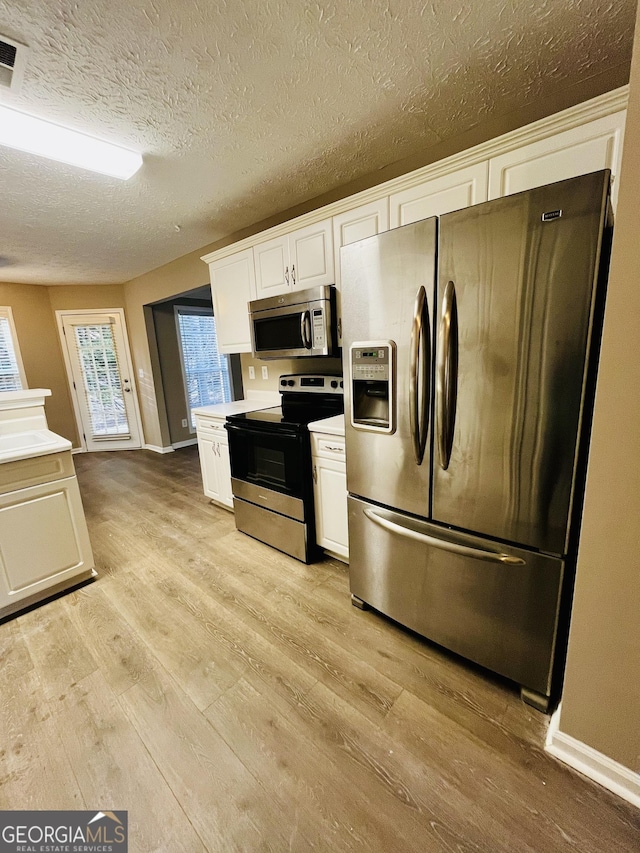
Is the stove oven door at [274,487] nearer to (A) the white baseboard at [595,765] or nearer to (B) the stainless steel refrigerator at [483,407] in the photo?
(B) the stainless steel refrigerator at [483,407]

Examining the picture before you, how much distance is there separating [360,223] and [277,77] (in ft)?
2.65

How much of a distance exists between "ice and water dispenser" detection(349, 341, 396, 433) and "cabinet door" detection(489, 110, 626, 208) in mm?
958

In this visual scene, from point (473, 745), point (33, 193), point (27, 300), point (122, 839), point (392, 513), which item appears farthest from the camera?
point (27, 300)

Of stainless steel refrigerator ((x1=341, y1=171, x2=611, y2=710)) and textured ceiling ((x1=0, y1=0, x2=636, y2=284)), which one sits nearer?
stainless steel refrigerator ((x1=341, y1=171, x2=611, y2=710))

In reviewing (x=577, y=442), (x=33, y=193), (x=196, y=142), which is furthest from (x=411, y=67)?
(x=33, y=193)

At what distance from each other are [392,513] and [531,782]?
3.16ft

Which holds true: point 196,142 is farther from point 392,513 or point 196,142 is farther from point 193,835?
point 193,835

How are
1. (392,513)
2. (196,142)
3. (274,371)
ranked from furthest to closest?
(274,371), (196,142), (392,513)

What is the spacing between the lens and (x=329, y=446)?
2127mm

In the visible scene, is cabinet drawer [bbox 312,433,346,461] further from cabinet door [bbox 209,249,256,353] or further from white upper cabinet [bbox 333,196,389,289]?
cabinet door [bbox 209,249,256,353]

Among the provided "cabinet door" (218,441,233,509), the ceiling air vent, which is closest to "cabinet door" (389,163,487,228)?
the ceiling air vent

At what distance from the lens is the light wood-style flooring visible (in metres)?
1.05

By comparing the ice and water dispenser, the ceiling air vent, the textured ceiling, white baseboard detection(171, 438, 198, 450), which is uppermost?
the textured ceiling

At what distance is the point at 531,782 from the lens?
3.74 feet
